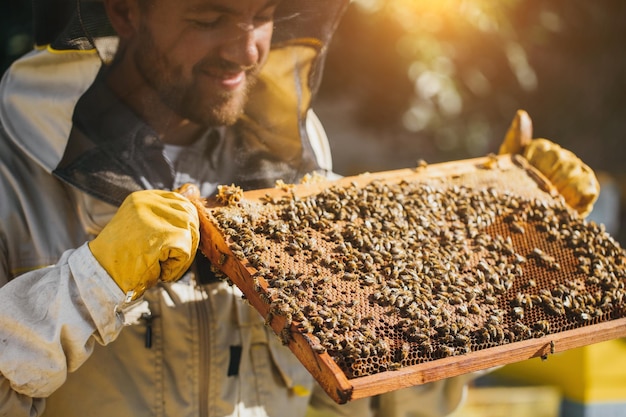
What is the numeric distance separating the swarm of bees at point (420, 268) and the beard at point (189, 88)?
568 millimetres

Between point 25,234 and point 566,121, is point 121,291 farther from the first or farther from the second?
point 566,121

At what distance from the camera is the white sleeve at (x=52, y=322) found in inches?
83.9

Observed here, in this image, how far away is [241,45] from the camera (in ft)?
9.19

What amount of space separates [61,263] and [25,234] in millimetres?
374

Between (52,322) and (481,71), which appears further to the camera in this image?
(481,71)

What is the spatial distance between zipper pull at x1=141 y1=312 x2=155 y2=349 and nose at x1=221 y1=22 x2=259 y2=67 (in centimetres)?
112

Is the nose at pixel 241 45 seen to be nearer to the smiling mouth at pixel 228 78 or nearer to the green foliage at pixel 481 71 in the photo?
the smiling mouth at pixel 228 78

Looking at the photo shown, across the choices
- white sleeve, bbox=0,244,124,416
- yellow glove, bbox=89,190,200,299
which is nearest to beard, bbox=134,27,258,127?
yellow glove, bbox=89,190,200,299

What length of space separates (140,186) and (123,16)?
2.27 ft

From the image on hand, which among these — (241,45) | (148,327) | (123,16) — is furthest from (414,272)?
(123,16)

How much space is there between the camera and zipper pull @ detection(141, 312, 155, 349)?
261 centimetres

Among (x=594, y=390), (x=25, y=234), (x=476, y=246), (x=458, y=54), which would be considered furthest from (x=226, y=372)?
(x=458, y=54)

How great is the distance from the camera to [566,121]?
31.9 feet

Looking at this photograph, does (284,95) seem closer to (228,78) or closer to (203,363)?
(228,78)
